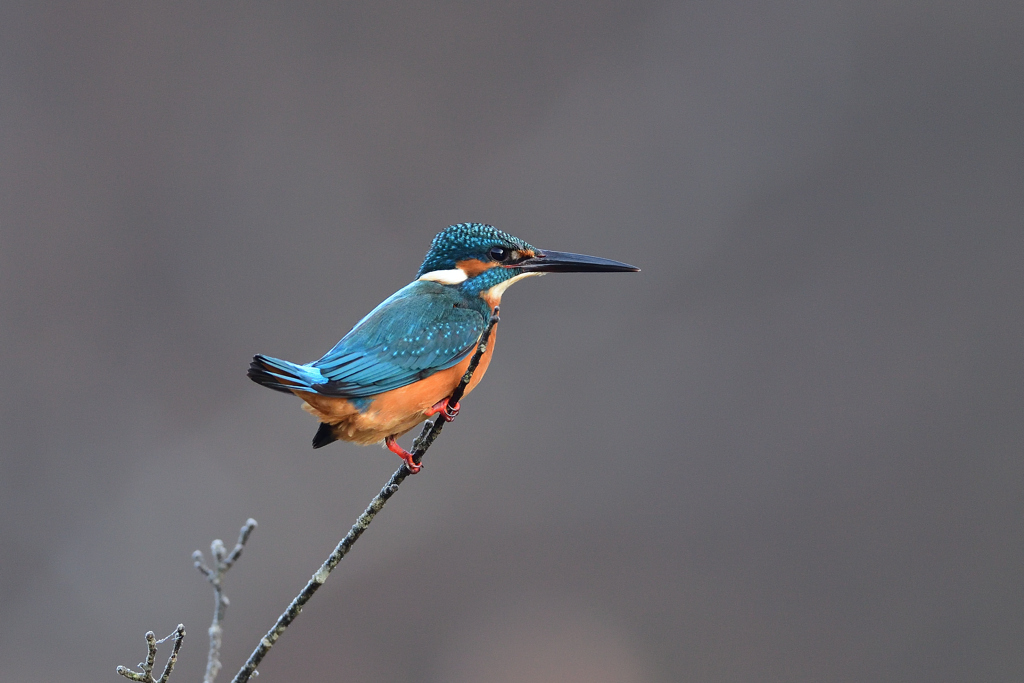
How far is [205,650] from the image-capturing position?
4.05 metres

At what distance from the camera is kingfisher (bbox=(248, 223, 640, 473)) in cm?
152

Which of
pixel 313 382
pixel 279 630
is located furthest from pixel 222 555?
pixel 313 382

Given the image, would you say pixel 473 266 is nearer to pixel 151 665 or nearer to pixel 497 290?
pixel 497 290

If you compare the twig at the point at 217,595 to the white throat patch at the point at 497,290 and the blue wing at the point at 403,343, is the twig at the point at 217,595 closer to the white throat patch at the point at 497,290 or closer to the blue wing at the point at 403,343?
the blue wing at the point at 403,343

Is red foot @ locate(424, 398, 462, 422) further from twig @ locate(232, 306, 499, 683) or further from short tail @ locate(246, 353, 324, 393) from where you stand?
short tail @ locate(246, 353, 324, 393)

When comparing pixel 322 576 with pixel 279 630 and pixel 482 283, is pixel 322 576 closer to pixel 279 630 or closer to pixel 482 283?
pixel 279 630

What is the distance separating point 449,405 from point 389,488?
0.38 metres

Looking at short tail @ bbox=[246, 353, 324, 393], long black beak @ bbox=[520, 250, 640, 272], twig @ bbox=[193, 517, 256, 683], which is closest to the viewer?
twig @ bbox=[193, 517, 256, 683]

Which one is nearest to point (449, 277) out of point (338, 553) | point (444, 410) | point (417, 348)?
point (417, 348)

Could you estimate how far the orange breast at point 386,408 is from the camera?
5.08 feet

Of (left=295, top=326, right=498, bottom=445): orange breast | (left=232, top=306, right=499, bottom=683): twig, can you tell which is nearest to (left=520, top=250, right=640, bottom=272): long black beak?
(left=295, top=326, right=498, bottom=445): orange breast

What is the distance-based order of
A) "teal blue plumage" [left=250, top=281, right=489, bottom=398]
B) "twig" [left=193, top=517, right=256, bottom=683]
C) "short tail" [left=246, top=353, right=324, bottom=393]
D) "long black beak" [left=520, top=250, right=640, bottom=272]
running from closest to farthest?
1. "twig" [left=193, top=517, right=256, bottom=683]
2. "short tail" [left=246, top=353, right=324, bottom=393]
3. "teal blue plumage" [left=250, top=281, right=489, bottom=398]
4. "long black beak" [left=520, top=250, right=640, bottom=272]

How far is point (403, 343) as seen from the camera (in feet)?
5.35

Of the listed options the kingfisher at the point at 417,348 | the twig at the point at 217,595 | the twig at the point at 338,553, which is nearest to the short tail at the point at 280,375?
the kingfisher at the point at 417,348
